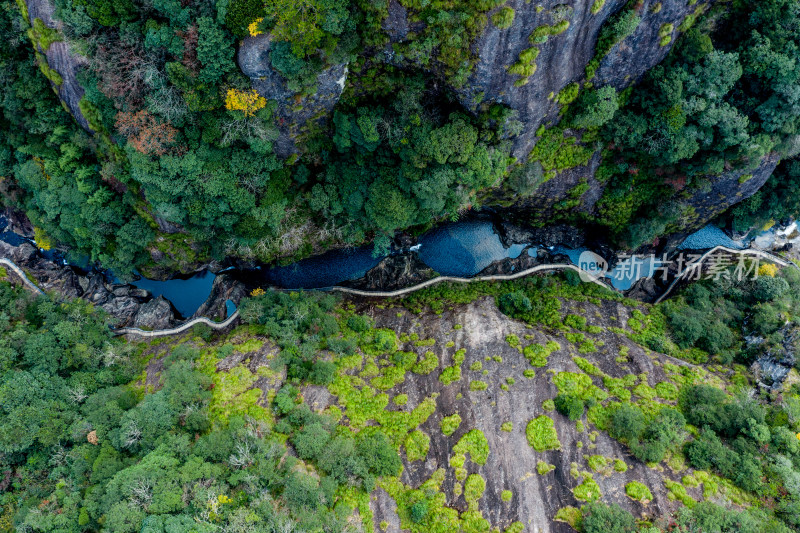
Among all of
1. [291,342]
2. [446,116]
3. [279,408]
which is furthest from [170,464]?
[446,116]

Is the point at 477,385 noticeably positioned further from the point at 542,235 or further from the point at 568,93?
the point at 568,93

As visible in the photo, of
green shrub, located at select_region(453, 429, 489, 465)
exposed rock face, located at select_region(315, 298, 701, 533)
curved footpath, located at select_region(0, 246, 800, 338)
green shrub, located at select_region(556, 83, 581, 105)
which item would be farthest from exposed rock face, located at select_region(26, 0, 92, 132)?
green shrub, located at select_region(453, 429, 489, 465)

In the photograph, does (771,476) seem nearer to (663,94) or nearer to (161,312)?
(663,94)

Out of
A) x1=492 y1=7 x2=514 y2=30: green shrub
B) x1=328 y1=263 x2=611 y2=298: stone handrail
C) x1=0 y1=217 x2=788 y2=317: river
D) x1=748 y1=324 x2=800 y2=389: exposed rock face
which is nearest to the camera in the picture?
x1=492 y1=7 x2=514 y2=30: green shrub

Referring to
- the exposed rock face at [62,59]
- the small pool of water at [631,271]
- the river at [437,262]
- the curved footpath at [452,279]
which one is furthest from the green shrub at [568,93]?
the exposed rock face at [62,59]

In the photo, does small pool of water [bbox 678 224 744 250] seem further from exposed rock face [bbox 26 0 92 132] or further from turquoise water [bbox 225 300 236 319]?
exposed rock face [bbox 26 0 92 132]

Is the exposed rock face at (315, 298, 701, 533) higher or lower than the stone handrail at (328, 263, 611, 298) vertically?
lower

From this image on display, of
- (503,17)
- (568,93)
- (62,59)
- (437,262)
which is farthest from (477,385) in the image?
(62,59)

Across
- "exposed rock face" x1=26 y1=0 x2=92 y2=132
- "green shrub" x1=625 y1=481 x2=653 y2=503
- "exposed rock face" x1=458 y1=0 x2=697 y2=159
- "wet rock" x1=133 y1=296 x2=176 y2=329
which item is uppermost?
"exposed rock face" x1=26 y1=0 x2=92 y2=132
